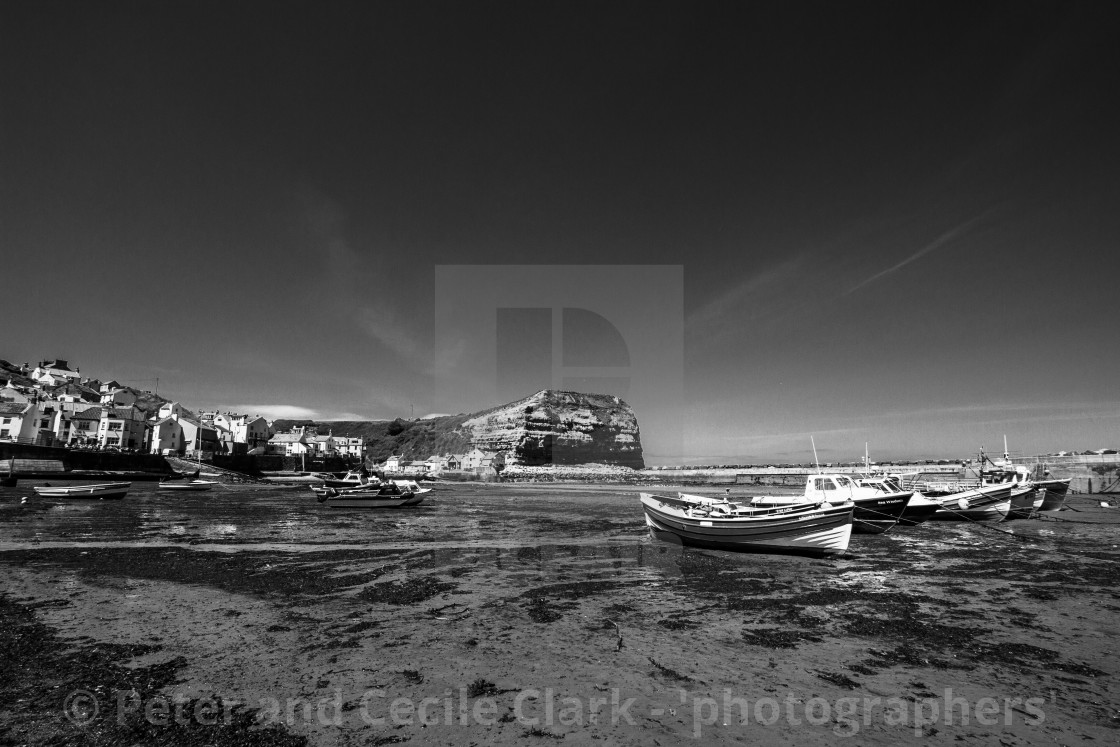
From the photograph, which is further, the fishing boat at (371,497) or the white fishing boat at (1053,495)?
the fishing boat at (371,497)

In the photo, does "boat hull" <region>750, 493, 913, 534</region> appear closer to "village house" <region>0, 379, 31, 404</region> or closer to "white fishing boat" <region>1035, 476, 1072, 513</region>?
"white fishing boat" <region>1035, 476, 1072, 513</region>

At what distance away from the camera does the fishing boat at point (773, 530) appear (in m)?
15.4

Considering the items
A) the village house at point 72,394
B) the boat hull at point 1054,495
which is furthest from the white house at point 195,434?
the boat hull at point 1054,495

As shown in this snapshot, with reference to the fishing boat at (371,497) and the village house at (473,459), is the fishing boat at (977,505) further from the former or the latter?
the village house at (473,459)

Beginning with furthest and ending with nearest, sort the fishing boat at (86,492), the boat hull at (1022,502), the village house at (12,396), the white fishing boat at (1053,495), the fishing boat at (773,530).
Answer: the village house at (12,396) → the fishing boat at (86,492) → the white fishing boat at (1053,495) → the boat hull at (1022,502) → the fishing boat at (773,530)

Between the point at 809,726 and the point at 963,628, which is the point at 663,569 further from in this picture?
the point at 809,726

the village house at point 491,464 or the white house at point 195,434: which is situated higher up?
the white house at point 195,434

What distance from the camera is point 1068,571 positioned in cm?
1381

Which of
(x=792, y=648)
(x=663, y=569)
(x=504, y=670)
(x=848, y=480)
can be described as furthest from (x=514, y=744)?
(x=848, y=480)

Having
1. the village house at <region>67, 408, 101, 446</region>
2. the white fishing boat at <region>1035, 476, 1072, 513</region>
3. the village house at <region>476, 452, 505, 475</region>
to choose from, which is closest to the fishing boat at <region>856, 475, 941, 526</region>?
the white fishing boat at <region>1035, 476, 1072, 513</region>

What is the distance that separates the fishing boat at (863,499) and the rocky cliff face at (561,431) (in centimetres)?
9067

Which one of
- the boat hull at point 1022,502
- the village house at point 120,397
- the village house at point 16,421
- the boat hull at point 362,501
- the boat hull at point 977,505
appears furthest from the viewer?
the village house at point 120,397

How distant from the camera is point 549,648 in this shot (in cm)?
782

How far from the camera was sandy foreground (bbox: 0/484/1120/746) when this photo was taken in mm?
5496
